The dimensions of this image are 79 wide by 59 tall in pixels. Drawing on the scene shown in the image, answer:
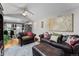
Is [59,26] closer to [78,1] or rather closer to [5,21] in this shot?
[78,1]

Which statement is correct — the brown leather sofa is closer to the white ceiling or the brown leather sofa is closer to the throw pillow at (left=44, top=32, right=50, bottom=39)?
the throw pillow at (left=44, top=32, right=50, bottom=39)

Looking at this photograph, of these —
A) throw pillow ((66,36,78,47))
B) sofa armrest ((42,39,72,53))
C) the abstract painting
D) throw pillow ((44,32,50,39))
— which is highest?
the abstract painting

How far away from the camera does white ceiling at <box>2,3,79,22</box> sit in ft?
7.38

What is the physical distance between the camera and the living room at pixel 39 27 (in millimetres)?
2246

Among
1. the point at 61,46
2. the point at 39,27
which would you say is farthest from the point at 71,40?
the point at 39,27

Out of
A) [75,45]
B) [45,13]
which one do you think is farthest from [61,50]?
[45,13]

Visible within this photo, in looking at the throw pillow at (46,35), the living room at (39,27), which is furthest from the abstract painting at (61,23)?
the throw pillow at (46,35)

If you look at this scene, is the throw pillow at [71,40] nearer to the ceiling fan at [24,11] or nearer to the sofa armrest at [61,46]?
the sofa armrest at [61,46]

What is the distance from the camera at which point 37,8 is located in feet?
7.55

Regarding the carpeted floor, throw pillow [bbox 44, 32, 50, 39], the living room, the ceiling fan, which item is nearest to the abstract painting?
the living room

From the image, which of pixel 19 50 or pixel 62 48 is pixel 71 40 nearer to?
pixel 62 48

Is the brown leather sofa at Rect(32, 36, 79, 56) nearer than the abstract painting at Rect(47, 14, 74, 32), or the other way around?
the brown leather sofa at Rect(32, 36, 79, 56)

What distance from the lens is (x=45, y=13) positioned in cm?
234

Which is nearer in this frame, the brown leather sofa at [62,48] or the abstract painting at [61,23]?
the brown leather sofa at [62,48]
